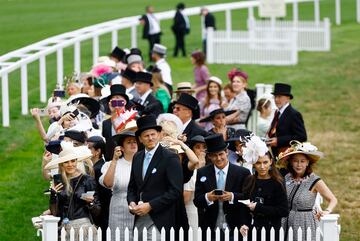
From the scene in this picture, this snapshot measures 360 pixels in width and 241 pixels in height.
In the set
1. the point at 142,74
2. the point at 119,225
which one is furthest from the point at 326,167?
the point at 119,225

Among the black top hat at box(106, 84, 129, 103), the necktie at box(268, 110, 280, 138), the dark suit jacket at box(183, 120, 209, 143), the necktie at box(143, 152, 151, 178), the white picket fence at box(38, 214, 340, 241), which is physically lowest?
the white picket fence at box(38, 214, 340, 241)

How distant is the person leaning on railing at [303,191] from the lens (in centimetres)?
1534

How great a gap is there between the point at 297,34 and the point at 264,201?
27.1 m

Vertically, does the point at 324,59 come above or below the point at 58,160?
above

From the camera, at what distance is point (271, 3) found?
40.3 meters

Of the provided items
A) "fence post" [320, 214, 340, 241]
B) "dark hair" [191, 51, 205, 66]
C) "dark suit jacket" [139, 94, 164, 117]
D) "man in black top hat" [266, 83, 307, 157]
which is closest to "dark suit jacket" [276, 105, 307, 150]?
"man in black top hat" [266, 83, 307, 157]

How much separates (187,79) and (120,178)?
19160mm

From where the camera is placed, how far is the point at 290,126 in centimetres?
1966

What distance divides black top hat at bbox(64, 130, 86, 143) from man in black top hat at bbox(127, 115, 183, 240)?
141cm

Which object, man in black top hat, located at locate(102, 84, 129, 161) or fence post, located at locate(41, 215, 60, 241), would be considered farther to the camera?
man in black top hat, located at locate(102, 84, 129, 161)

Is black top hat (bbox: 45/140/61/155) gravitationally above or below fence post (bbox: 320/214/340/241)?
above

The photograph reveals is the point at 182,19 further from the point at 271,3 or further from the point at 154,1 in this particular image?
the point at 154,1

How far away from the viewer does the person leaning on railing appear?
1534 centimetres

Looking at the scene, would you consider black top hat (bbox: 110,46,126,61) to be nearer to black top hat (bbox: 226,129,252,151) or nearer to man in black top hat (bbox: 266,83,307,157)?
man in black top hat (bbox: 266,83,307,157)
